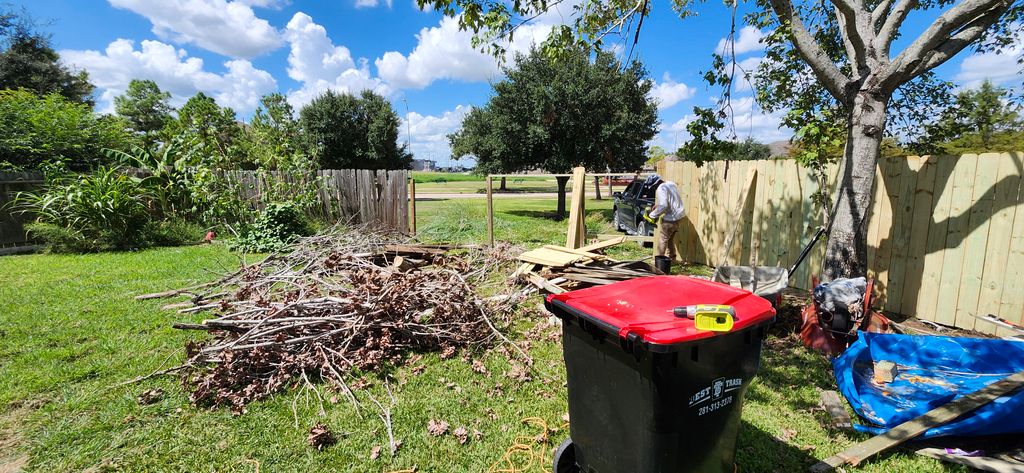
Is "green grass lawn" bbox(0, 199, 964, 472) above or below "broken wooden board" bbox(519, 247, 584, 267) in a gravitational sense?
below

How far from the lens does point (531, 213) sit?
18.3 meters

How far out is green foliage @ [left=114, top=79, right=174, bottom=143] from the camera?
29.7 m

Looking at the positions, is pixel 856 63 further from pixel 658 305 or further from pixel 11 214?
pixel 11 214

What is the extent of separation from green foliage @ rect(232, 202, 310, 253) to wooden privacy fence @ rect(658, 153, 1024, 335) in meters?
9.13

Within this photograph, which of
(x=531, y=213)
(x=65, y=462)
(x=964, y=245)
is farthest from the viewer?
(x=531, y=213)

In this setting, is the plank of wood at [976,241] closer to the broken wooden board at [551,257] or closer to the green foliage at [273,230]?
the broken wooden board at [551,257]

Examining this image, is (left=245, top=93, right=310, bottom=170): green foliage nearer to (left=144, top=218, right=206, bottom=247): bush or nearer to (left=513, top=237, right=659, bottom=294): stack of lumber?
(left=144, top=218, right=206, bottom=247): bush

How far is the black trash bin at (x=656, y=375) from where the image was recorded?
178 cm

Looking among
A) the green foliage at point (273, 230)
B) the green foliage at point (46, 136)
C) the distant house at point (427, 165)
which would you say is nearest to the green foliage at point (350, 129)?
the green foliage at point (46, 136)

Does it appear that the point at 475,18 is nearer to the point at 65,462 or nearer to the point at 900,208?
the point at 65,462

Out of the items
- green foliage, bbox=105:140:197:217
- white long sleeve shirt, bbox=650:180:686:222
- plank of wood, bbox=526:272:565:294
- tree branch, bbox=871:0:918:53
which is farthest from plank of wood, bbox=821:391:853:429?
green foliage, bbox=105:140:197:217

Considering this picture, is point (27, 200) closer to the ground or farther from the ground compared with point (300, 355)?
farther from the ground

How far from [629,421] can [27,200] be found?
13.9 m

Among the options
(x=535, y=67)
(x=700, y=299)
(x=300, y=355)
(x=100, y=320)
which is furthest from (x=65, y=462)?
(x=535, y=67)
